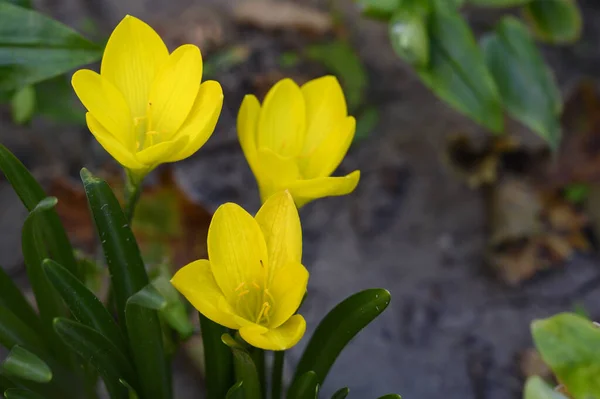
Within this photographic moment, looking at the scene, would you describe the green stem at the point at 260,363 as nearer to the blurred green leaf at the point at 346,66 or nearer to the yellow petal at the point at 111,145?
the yellow petal at the point at 111,145

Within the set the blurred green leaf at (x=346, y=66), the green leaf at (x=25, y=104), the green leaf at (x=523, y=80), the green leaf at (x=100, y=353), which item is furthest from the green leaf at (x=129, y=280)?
the blurred green leaf at (x=346, y=66)

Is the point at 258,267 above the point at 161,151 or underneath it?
underneath

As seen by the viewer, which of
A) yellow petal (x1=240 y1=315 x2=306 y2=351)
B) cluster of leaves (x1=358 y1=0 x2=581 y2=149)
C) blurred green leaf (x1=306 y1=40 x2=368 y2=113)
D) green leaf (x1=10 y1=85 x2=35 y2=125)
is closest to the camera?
yellow petal (x1=240 y1=315 x2=306 y2=351)

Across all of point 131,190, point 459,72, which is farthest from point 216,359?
point 459,72

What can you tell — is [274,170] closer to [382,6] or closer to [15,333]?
[15,333]

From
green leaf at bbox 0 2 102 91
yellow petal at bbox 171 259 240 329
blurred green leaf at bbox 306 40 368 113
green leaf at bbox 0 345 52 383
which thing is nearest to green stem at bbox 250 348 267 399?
yellow petal at bbox 171 259 240 329

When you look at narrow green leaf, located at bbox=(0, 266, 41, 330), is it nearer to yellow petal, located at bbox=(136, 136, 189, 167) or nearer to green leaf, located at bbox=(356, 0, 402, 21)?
yellow petal, located at bbox=(136, 136, 189, 167)
